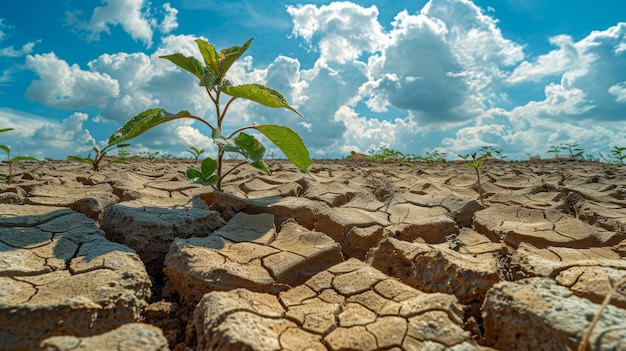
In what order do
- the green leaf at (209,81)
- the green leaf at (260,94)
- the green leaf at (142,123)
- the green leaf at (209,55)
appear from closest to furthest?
1. the green leaf at (142,123)
2. the green leaf at (260,94)
3. the green leaf at (209,81)
4. the green leaf at (209,55)

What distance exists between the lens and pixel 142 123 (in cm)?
225

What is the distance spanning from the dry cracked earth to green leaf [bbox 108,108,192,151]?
381mm

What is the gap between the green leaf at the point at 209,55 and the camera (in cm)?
255

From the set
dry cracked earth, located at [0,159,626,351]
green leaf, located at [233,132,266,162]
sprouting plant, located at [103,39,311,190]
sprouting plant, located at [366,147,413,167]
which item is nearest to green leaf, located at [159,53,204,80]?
sprouting plant, located at [103,39,311,190]

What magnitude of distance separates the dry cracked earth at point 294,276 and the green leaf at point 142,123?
1.25 feet

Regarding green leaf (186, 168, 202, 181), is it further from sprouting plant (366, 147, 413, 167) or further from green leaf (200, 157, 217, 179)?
sprouting plant (366, 147, 413, 167)

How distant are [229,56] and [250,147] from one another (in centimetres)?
64

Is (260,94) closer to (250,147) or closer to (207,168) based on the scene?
(250,147)

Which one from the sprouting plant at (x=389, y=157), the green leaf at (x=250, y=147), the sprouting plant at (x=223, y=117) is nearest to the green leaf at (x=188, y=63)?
the sprouting plant at (x=223, y=117)

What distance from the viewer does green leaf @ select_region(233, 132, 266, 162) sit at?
89.7 inches

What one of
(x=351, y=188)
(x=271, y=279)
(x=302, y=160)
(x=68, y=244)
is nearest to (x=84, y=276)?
(x=68, y=244)

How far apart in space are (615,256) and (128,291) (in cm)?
224

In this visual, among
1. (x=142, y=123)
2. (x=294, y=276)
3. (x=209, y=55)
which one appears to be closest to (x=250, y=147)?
(x=142, y=123)

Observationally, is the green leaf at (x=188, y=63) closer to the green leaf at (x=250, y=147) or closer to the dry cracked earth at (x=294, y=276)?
the green leaf at (x=250, y=147)
